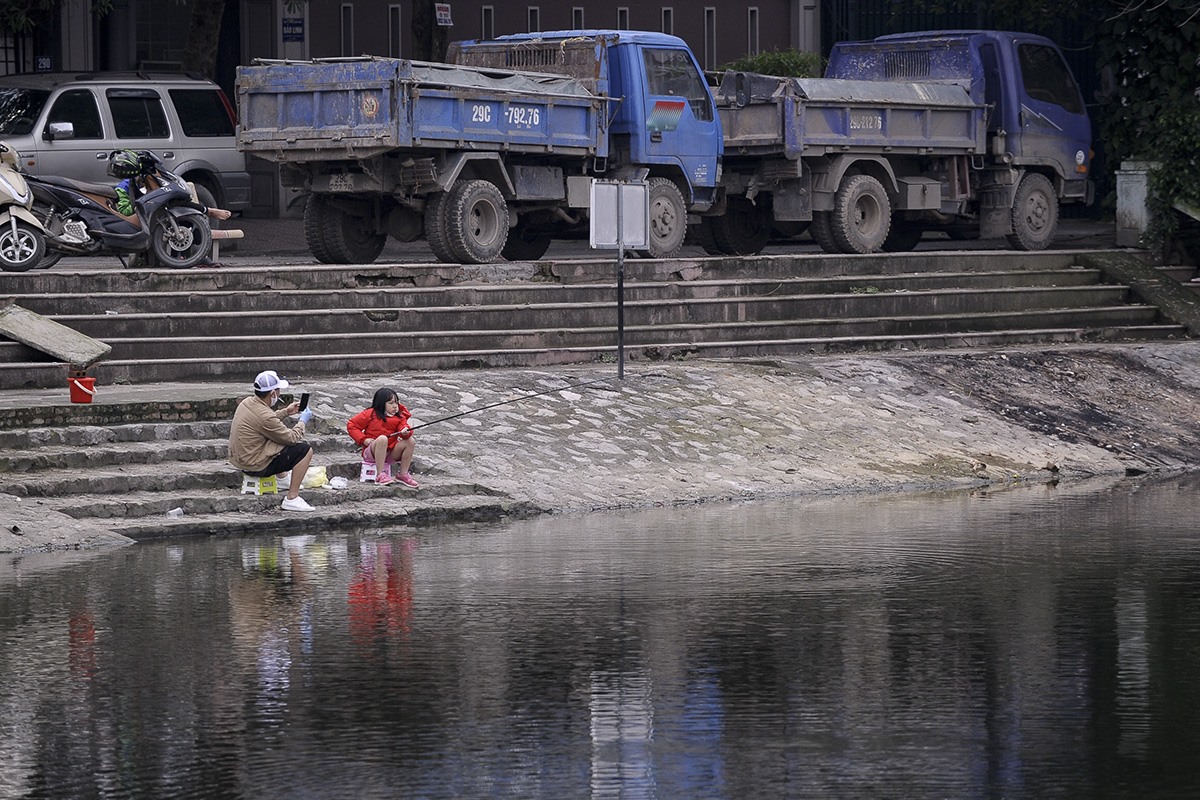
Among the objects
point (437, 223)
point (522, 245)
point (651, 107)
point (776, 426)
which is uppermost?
point (651, 107)

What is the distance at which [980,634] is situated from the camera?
9.35 metres

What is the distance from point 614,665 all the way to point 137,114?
1633cm

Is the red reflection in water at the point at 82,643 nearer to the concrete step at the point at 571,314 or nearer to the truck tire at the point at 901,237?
the concrete step at the point at 571,314

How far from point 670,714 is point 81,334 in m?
9.98

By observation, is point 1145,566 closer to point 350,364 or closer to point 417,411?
point 417,411

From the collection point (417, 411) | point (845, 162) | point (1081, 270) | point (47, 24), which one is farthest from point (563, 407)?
point (47, 24)

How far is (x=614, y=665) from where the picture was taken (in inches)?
341

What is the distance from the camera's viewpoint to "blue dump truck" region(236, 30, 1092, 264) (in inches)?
748

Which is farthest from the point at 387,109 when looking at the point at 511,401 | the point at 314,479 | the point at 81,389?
the point at 314,479

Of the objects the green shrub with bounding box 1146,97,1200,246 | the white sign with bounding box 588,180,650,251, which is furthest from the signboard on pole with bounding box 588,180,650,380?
the green shrub with bounding box 1146,97,1200,246

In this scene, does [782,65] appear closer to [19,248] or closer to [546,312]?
[546,312]

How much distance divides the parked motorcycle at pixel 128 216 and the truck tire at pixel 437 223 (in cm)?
207

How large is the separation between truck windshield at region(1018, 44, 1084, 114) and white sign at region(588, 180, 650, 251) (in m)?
7.76

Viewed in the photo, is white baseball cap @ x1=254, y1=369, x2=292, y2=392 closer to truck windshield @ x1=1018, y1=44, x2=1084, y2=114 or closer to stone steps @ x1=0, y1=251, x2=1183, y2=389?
stone steps @ x1=0, y1=251, x2=1183, y2=389
